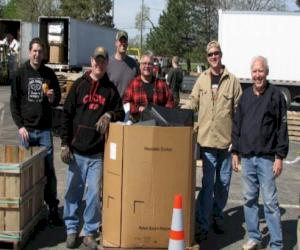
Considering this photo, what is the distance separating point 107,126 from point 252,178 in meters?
1.48

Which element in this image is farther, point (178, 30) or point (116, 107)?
point (178, 30)

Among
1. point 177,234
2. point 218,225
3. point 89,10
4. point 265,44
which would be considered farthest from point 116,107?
point 89,10

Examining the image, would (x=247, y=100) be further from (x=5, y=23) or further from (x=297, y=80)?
(x=5, y=23)

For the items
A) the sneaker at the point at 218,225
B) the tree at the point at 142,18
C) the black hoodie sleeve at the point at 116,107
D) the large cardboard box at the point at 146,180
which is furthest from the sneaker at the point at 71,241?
the tree at the point at 142,18

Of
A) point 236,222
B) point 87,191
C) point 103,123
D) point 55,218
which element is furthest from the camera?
point 236,222

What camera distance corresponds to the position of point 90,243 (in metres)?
5.57

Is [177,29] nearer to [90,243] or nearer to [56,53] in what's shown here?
[56,53]

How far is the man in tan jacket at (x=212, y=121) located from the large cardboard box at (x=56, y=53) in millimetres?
20527

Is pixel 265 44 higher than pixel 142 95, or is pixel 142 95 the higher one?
pixel 265 44

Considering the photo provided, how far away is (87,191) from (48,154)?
0.87 m

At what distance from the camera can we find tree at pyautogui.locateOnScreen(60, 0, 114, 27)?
65.0 metres

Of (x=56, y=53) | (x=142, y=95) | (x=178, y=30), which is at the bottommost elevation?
(x=142, y=95)

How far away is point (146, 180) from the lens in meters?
5.21

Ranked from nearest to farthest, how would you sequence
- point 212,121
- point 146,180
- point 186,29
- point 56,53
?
point 146,180 → point 212,121 → point 56,53 → point 186,29
